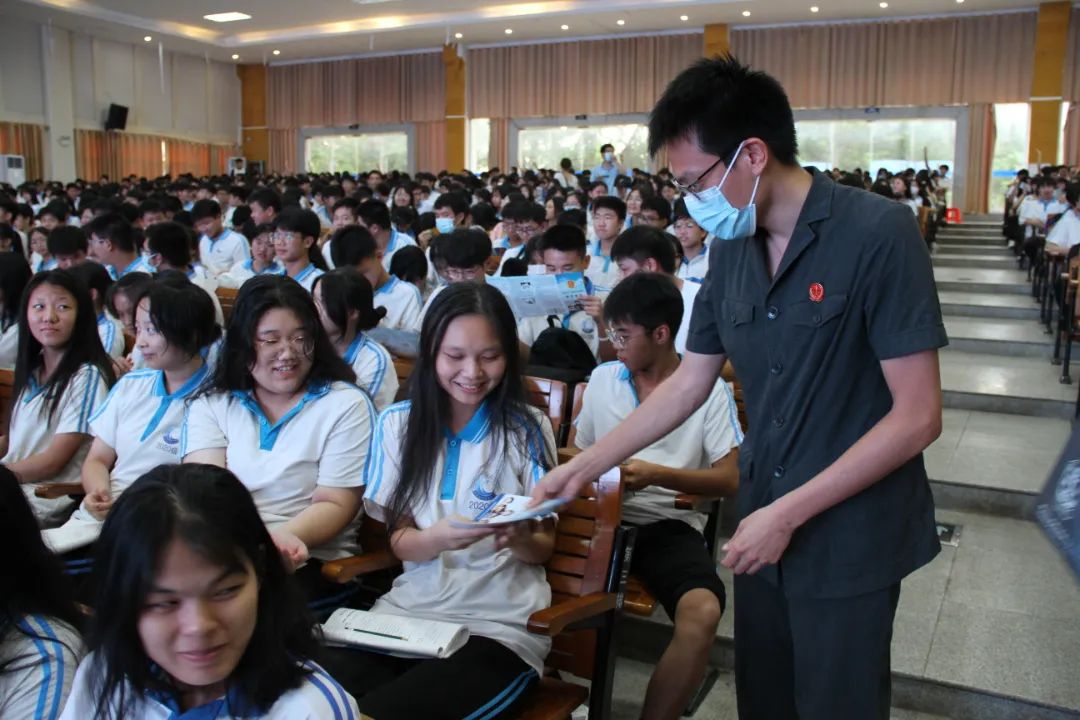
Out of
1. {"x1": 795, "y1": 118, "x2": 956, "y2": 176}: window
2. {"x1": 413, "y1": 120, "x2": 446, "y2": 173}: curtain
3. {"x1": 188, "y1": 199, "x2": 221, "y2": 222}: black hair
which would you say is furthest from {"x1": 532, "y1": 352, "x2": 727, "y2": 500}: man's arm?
{"x1": 413, "y1": 120, "x2": 446, "y2": 173}: curtain

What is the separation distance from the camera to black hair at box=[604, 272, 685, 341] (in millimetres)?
2617

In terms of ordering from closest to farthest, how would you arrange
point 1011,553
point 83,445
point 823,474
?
1. point 823,474
2. point 83,445
3. point 1011,553

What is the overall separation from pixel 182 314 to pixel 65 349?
0.66m

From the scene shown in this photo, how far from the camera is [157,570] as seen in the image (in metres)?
1.22

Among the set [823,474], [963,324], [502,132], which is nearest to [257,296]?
[823,474]

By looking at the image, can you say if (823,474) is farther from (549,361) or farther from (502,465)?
(549,361)

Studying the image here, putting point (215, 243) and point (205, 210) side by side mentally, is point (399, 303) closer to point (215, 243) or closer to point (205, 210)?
point (215, 243)

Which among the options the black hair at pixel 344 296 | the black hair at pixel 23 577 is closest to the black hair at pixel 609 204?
the black hair at pixel 344 296

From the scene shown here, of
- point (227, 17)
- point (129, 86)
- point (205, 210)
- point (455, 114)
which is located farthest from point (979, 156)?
point (129, 86)

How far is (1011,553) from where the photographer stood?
3.47m

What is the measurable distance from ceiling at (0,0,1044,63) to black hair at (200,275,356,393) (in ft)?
46.0

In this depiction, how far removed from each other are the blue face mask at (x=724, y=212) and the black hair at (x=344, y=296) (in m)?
2.02

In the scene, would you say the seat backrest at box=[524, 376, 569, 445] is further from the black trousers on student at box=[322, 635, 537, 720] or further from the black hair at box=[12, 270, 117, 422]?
the black hair at box=[12, 270, 117, 422]

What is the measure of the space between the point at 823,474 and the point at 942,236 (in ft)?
42.2
